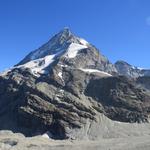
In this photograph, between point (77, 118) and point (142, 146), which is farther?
point (77, 118)

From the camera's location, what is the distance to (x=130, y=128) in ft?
636

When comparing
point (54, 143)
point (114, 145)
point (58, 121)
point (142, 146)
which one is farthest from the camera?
point (58, 121)

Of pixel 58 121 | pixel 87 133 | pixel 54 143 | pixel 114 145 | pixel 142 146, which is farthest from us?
pixel 58 121

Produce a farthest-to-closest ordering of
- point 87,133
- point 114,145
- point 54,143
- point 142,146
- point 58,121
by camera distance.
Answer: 1. point 58,121
2. point 87,133
3. point 54,143
4. point 114,145
5. point 142,146

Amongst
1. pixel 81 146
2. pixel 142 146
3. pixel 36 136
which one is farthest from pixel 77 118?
pixel 142 146

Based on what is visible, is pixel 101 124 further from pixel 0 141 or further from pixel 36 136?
pixel 0 141

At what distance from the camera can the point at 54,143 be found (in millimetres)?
171750

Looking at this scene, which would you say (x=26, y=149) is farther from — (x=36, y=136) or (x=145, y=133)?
(x=145, y=133)

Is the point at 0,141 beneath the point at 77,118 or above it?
beneath

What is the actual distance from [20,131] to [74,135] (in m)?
28.7

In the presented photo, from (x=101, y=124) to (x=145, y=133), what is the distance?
837 inches

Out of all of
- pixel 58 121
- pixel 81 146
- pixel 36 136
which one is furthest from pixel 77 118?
pixel 81 146

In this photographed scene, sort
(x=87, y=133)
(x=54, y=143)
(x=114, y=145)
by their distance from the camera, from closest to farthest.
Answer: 1. (x=114, y=145)
2. (x=54, y=143)
3. (x=87, y=133)

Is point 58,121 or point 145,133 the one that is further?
point 58,121
